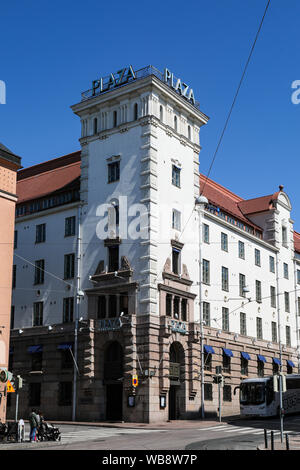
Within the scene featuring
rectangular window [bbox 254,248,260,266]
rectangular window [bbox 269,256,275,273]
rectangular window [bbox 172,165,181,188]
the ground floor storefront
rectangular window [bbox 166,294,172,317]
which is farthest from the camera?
rectangular window [bbox 269,256,275,273]

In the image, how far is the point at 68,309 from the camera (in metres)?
49.3

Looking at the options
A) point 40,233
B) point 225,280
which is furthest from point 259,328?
point 40,233

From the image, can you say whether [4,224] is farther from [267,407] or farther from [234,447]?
[267,407]

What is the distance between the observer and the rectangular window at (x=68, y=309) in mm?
49094

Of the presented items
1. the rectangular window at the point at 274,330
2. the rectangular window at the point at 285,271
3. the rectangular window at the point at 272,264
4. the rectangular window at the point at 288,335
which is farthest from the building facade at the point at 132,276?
the rectangular window at the point at 285,271

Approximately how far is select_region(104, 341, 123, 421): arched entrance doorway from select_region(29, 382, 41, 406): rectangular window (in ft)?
22.2

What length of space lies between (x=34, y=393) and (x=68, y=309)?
7377mm

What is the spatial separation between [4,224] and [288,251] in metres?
38.3

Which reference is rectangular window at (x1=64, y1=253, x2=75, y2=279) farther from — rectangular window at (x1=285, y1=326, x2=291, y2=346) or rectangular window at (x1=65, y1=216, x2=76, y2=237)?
rectangular window at (x1=285, y1=326, x2=291, y2=346)

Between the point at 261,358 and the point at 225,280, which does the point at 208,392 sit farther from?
the point at 225,280

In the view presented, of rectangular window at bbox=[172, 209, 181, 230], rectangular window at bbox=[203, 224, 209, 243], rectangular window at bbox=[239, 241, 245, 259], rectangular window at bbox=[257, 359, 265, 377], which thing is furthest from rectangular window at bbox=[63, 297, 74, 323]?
rectangular window at bbox=[257, 359, 265, 377]

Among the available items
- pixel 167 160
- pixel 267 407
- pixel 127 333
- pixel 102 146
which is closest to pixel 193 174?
pixel 167 160

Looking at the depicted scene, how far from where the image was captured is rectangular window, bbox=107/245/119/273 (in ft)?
156

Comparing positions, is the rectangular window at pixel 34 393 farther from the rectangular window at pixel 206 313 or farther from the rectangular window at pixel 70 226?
the rectangular window at pixel 206 313
